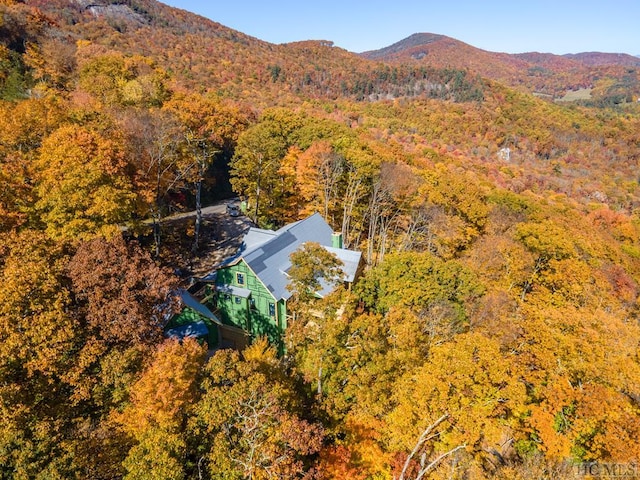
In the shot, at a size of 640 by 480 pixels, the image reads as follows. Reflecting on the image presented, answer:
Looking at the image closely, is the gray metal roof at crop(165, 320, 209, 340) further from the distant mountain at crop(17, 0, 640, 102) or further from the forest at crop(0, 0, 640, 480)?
the distant mountain at crop(17, 0, 640, 102)

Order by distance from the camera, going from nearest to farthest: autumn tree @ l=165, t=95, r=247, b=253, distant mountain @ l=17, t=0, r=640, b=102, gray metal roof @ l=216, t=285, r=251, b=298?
1. gray metal roof @ l=216, t=285, r=251, b=298
2. autumn tree @ l=165, t=95, r=247, b=253
3. distant mountain @ l=17, t=0, r=640, b=102

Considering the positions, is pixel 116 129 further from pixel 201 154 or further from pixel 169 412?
pixel 169 412

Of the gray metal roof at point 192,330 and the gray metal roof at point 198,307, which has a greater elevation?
the gray metal roof at point 198,307

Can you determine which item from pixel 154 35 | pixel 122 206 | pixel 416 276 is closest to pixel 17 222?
pixel 122 206

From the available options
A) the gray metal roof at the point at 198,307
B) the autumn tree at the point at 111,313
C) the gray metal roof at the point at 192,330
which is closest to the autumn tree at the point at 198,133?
the gray metal roof at the point at 198,307

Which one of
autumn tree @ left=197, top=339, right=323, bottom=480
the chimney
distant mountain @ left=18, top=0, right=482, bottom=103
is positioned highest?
distant mountain @ left=18, top=0, right=482, bottom=103

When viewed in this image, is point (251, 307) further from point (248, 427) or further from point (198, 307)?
point (248, 427)

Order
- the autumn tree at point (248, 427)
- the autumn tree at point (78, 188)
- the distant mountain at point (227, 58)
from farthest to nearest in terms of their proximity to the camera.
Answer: the distant mountain at point (227, 58) < the autumn tree at point (78, 188) < the autumn tree at point (248, 427)

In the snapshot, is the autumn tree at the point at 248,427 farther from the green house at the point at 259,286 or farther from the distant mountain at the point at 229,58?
the distant mountain at the point at 229,58

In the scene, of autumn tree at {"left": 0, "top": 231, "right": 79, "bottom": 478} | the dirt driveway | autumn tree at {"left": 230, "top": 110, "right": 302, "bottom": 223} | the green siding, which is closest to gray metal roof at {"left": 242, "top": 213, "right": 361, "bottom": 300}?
the green siding
